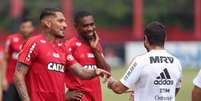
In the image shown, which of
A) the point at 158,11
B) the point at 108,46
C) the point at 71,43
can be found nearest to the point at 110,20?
the point at 158,11

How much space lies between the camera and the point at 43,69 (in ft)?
30.0

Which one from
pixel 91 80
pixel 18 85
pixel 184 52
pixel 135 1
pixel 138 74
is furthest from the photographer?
pixel 135 1

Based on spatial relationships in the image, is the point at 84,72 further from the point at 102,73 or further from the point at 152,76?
the point at 152,76

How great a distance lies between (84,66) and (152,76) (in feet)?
5.56

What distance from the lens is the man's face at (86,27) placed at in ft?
32.9

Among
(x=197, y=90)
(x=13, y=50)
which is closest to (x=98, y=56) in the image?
(x=197, y=90)

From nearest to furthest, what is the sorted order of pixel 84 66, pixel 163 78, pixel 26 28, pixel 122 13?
pixel 163 78 < pixel 84 66 < pixel 26 28 < pixel 122 13

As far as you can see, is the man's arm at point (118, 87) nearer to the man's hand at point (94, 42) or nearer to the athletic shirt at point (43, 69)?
the athletic shirt at point (43, 69)

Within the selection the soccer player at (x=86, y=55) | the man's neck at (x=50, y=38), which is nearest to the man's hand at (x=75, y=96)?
the soccer player at (x=86, y=55)

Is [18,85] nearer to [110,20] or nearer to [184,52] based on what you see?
[184,52]

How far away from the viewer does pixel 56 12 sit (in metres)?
9.38

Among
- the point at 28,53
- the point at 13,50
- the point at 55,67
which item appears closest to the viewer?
the point at 28,53

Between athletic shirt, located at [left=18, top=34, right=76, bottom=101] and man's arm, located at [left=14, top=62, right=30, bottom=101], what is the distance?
0.07 metres

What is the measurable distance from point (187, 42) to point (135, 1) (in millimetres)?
12634
